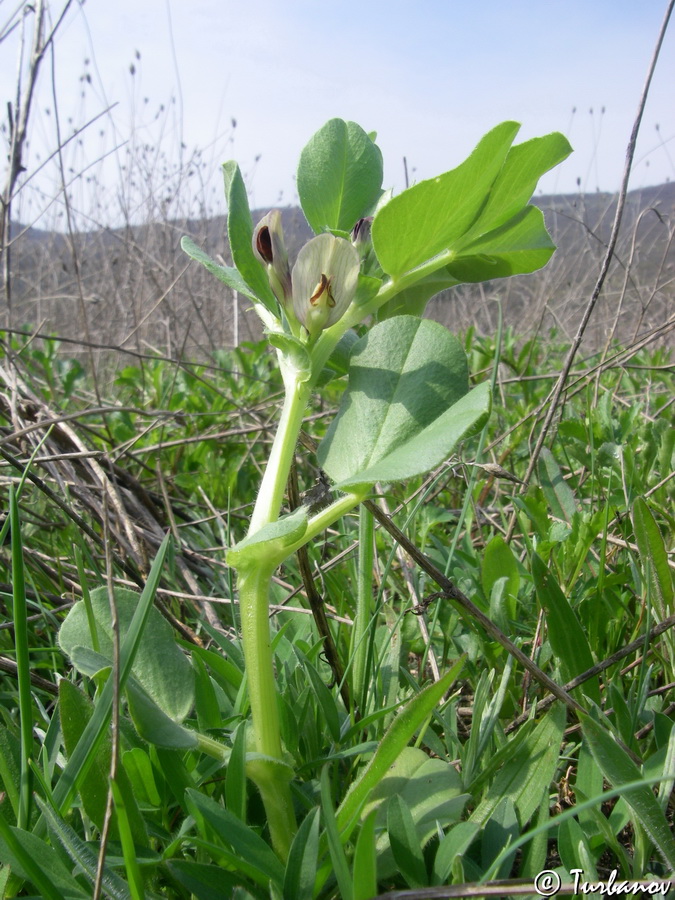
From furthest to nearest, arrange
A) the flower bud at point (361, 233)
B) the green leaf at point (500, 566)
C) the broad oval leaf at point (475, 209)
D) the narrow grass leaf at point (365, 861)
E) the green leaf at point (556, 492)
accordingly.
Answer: the green leaf at point (556, 492) < the green leaf at point (500, 566) < the flower bud at point (361, 233) < the broad oval leaf at point (475, 209) < the narrow grass leaf at point (365, 861)

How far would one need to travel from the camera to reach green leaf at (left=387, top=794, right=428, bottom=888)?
2.21 ft

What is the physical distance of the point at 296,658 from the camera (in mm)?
1014

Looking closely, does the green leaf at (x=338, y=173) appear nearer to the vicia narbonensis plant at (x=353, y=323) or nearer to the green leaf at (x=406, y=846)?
the vicia narbonensis plant at (x=353, y=323)

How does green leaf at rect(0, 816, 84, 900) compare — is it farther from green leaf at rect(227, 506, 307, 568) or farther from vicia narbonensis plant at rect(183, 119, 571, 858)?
green leaf at rect(227, 506, 307, 568)

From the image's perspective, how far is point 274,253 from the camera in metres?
0.76

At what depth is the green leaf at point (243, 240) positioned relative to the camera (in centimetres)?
77

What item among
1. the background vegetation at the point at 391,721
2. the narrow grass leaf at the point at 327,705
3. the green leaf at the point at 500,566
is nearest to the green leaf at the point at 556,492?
the background vegetation at the point at 391,721

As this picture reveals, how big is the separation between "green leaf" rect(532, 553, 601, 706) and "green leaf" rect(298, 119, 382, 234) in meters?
0.49

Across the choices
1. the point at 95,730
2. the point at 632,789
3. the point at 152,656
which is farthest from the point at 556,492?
the point at 95,730

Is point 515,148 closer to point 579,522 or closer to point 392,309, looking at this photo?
point 392,309

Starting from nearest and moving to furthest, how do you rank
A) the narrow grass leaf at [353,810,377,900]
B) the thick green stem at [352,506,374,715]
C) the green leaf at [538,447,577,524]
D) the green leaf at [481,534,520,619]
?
the narrow grass leaf at [353,810,377,900], the thick green stem at [352,506,374,715], the green leaf at [481,534,520,619], the green leaf at [538,447,577,524]

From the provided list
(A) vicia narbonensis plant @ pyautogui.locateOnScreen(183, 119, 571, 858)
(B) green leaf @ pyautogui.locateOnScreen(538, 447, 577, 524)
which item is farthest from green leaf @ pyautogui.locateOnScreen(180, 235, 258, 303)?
(B) green leaf @ pyautogui.locateOnScreen(538, 447, 577, 524)

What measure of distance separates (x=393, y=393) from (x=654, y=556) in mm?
490

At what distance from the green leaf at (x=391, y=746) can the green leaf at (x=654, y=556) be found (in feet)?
1.36
